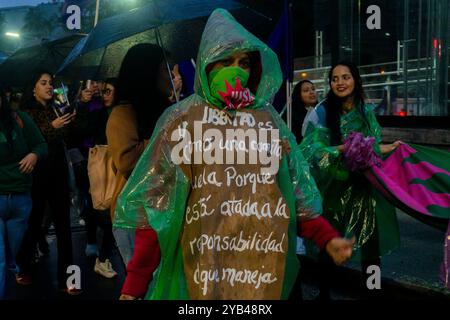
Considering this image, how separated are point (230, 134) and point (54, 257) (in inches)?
210

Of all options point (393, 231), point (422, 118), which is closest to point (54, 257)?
point (393, 231)

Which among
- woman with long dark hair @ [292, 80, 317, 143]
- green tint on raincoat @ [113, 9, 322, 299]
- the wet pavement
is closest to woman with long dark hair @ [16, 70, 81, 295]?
the wet pavement

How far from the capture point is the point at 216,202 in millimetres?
2527

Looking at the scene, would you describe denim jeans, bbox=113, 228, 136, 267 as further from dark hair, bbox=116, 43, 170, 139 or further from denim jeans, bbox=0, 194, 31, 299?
denim jeans, bbox=0, 194, 31, 299

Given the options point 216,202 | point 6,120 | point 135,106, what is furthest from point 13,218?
point 216,202

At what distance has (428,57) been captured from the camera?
32.8 ft

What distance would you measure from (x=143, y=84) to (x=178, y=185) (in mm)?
1508

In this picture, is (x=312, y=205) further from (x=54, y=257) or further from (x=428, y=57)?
(x=428, y=57)

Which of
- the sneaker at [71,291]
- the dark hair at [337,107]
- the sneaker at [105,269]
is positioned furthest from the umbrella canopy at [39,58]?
the dark hair at [337,107]

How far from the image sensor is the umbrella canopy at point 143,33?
519 centimetres

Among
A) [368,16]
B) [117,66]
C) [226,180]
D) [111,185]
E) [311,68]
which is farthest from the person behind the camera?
[311,68]

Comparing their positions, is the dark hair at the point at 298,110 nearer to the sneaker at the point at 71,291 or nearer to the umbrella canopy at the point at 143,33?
the umbrella canopy at the point at 143,33

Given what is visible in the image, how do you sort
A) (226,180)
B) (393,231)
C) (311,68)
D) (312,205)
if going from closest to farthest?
(226,180) → (312,205) → (393,231) → (311,68)

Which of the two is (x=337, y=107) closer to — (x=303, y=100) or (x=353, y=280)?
(x=353, y=280)
